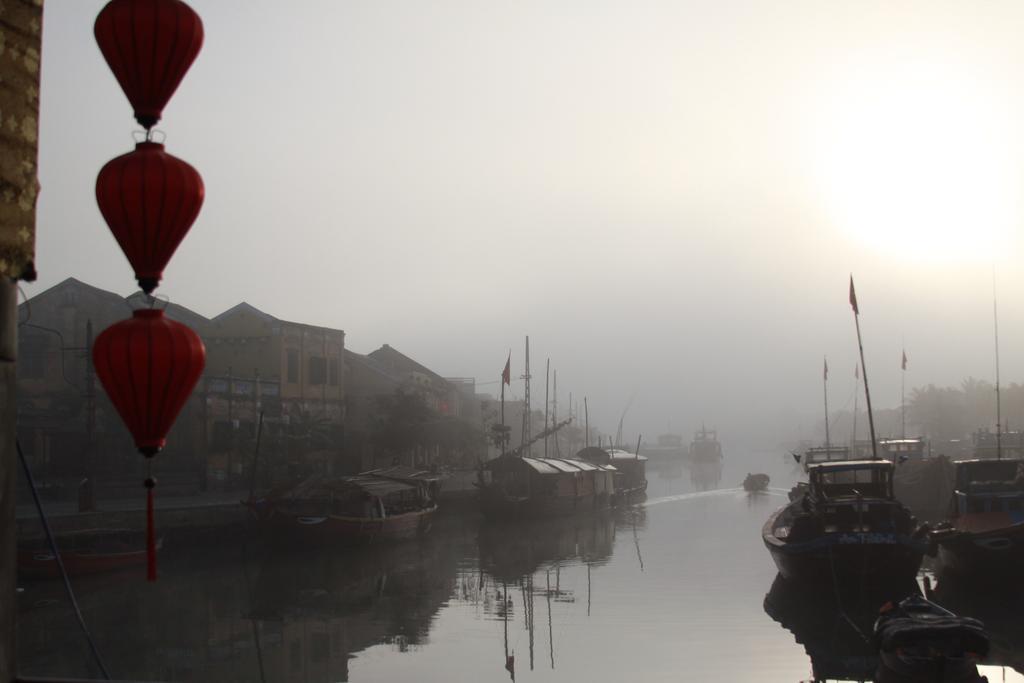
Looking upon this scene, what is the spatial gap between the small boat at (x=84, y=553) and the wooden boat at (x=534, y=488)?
20.3m

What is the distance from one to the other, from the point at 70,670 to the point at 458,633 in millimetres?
8251

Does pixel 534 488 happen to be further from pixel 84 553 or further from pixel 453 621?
pixel 84 553

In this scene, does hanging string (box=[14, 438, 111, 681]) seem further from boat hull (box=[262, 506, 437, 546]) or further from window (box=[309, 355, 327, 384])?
window (box=[309, 355, 327, 384])

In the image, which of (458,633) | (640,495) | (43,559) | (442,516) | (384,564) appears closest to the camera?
(458,633)

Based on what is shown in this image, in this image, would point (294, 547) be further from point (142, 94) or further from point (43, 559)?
point (142, 94)

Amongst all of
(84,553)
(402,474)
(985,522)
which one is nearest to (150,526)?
(84,553)

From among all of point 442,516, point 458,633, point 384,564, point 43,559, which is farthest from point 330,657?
point 442,516

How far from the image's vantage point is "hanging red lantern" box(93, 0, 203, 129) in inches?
208

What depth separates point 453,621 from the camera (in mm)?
23406

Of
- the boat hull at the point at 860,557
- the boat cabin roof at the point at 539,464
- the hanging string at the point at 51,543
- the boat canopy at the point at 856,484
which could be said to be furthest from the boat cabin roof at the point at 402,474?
the hanging string at the point at 51,543

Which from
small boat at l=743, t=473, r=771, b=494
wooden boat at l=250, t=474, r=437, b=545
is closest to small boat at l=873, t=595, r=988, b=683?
wooden boat at l=250, t=474, r=437, b=545

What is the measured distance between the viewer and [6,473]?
4.72 meters

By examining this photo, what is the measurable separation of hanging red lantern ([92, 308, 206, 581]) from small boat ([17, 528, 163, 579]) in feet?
69.5

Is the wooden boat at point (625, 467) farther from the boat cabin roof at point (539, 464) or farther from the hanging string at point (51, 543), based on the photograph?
the hanging string at point (51, 543)
